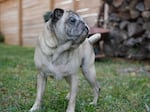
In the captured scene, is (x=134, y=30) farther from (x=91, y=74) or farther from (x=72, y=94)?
(x=72, y=94)

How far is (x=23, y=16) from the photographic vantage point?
484 inches

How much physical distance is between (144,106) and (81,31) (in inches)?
40.9

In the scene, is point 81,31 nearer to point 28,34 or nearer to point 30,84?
point 30,84

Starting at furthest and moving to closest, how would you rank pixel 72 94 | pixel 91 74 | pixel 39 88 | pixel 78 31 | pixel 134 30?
1. pixel 134 30
2. pixel 91 74
3. pixel 39 88
4. pixel 72 94
5. pixel 78 31

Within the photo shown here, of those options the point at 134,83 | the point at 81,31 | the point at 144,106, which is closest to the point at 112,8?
the point at 134,83

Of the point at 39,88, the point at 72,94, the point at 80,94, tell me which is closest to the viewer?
the point at 72,94

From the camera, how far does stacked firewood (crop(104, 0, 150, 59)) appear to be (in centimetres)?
654

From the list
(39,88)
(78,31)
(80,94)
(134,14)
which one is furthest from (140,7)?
(78,31)

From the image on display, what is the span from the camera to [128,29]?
692 centimetres

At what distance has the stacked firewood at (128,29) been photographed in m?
6.54

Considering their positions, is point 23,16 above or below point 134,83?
above

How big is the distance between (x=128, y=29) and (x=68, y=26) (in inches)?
169

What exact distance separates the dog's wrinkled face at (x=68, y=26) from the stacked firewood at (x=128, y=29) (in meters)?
3.74

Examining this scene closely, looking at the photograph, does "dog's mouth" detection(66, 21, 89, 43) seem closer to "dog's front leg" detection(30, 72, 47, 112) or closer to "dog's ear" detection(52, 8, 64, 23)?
"dog's ear" detection(52, 8, 64, 23)
